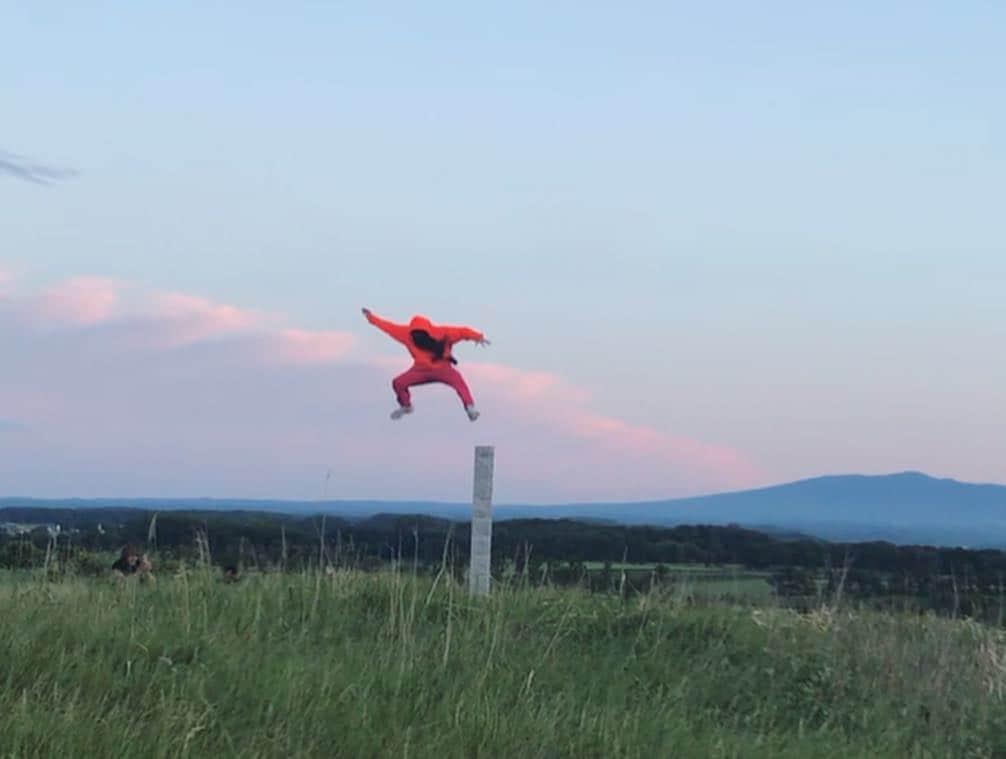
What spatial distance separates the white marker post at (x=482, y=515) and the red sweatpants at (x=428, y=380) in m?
0.41

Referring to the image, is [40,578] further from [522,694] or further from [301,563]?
[522,694]

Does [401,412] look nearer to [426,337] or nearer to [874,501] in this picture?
[426,337]

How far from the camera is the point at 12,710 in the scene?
5.67 m

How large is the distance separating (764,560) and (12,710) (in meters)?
9.77

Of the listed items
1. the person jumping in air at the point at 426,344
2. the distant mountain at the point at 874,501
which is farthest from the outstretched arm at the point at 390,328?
the distant mountain at the point at 874,501

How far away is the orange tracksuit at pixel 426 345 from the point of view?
33.2 ft

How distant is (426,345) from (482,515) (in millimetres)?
1273

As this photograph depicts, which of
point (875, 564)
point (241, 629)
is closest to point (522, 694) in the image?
point (241, 629)

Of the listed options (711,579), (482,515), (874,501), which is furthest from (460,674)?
(874,501)

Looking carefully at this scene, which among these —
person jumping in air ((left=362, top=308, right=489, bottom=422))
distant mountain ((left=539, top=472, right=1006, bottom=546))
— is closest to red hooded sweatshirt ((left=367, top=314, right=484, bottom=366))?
person jumping in air ((left=362, top=308, right=489, bottom=422))

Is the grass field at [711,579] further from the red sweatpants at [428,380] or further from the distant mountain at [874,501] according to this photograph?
the distant mountain at [874,501]

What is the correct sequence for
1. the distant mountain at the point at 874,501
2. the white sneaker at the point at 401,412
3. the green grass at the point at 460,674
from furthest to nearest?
the distant mountain at the point at 874,501 → the white sneaker at the point at 401,412 → the green grass at the point at 460,674

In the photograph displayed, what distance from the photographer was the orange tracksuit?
398 inches

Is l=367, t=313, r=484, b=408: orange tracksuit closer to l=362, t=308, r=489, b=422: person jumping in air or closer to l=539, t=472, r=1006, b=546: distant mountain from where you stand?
l=362, t=308, r=489, b=422: person jumping in air
